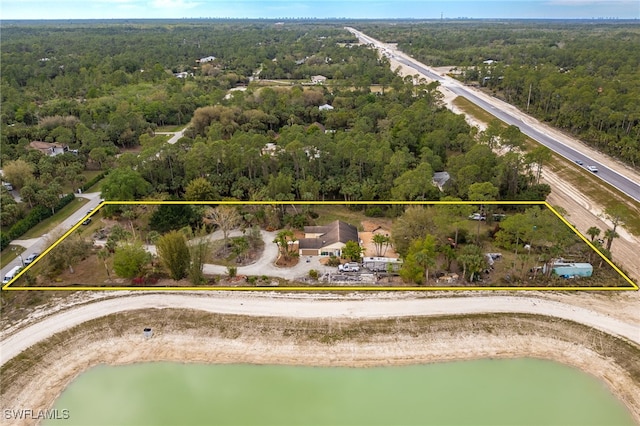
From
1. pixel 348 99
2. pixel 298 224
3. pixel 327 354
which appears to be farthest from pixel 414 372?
pixel 348 99

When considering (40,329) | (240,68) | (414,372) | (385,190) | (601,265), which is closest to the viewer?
(414,372)

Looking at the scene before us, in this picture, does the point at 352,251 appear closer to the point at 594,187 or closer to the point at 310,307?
the point at 310,307

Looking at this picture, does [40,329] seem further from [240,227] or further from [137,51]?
[137,51]

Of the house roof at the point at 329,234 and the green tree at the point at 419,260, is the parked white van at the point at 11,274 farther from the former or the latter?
the green tree at the point at 419,260

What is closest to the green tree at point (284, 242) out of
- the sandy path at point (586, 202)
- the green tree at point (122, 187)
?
the green tree at point (122, 187)

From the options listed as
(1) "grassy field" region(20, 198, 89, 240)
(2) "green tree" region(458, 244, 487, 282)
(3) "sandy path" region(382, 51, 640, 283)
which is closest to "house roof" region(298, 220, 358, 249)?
(2) "green tree" region(458, 244, 487, 282)

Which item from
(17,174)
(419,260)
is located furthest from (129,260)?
(17,174)
